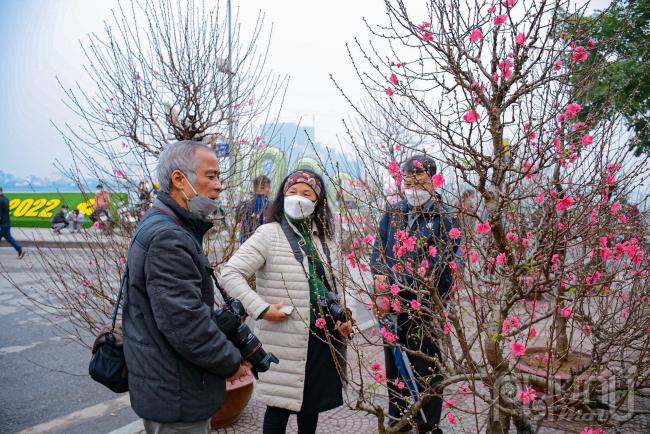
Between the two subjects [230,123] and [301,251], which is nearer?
[301,251]

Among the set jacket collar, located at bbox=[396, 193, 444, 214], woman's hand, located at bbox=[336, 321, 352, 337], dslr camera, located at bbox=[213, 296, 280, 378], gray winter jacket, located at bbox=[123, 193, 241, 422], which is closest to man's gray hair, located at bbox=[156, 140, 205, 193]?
gray winter jacket, located at bbox=[123, 193, 241, 422]

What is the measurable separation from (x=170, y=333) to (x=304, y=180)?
4.46 feet

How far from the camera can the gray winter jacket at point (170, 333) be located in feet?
6.27

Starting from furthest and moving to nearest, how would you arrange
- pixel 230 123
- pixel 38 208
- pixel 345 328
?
pixel 38 208, pixel 230 123, pixel 345 328

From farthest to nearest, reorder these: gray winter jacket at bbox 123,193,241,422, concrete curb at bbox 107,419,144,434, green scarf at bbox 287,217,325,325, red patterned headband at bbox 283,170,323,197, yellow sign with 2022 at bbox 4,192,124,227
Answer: yellow sign with 2022 at bbox 4,192,124,227
concrete curb at bbox 107,419,144,434
red patterned headband at bbox 283,170,323,197
green scarf at bbox 287,217,325,325
gray winter jacket at bbox 123,193,241,422

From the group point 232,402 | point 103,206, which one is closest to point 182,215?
point 232,402

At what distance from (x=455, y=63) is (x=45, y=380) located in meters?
5.36

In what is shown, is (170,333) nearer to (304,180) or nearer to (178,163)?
(178,163)

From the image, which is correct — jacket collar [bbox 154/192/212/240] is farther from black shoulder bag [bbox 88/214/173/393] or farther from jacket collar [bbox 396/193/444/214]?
jacket collar [bbox 396/193/444/214]

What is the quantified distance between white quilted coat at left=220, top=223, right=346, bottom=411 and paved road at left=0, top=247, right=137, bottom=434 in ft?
6.33

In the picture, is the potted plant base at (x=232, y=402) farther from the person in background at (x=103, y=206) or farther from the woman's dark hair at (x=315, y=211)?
the person in background at (x=103, y=206)

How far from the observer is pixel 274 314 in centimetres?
273

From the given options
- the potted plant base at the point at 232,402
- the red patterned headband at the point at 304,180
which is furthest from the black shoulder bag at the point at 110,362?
the potted plant base at the point at 232,402

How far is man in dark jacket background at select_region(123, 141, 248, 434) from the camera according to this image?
75.3 inches
